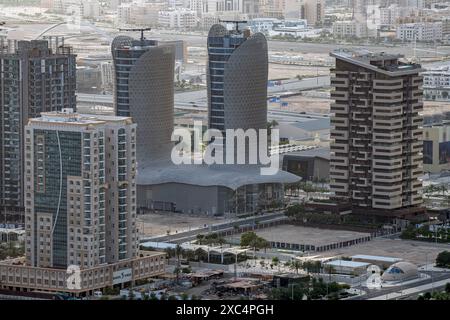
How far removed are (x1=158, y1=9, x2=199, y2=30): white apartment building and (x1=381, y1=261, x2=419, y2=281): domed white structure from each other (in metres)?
34.7

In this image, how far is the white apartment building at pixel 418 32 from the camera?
5197 cm

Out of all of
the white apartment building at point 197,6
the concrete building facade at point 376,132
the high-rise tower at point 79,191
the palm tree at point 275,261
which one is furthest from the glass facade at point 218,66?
the white apartment building at point 197,6

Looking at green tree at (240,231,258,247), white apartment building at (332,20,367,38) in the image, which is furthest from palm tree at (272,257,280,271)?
white apartment building at (332,20,367,38)

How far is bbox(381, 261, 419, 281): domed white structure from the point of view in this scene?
19.4 meters

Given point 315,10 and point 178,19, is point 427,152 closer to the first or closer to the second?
point 178,19

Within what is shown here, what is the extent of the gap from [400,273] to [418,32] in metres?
33.2

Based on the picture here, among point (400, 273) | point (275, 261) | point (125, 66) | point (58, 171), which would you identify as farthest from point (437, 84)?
point (58, 171)

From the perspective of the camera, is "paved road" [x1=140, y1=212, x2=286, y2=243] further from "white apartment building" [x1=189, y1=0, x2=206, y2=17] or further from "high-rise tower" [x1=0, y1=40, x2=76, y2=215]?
"white apartment building" [x1=189, y1=0, x2=206, y2=17]

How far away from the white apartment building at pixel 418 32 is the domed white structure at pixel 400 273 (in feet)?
107

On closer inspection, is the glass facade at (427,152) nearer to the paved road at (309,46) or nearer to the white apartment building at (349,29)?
the paved road at (309,46)

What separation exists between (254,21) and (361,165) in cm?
2960

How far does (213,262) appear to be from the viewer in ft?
68.2

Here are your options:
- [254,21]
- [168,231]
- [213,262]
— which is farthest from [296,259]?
[254,21]
